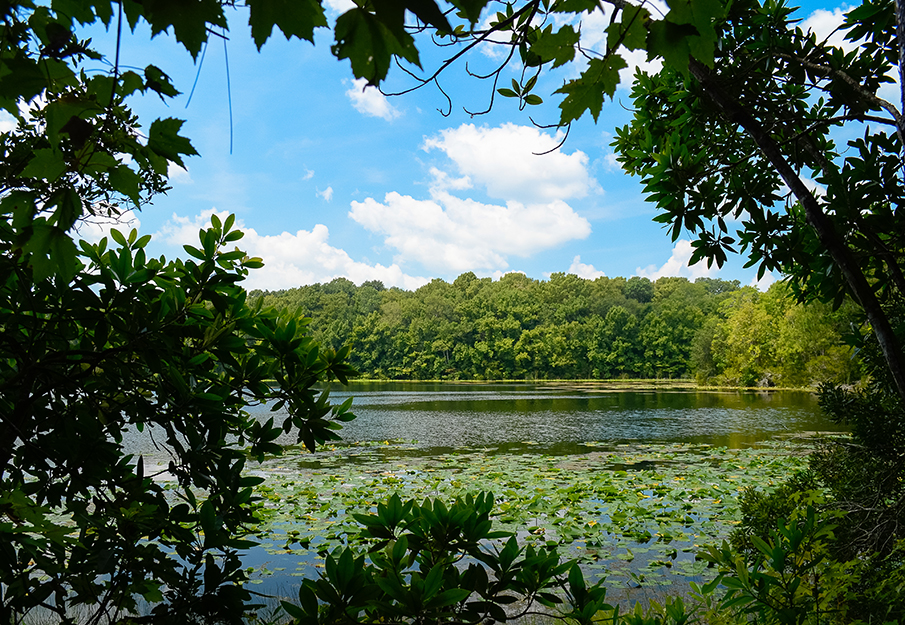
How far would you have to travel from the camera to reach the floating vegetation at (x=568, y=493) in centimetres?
536

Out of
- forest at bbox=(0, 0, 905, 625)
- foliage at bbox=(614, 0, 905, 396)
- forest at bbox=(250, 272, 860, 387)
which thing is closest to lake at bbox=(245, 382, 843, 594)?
forest at bbox=(0, 0, 905, 625)

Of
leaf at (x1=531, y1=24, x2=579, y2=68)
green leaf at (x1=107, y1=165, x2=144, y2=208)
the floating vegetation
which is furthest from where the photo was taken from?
the floating vegetation

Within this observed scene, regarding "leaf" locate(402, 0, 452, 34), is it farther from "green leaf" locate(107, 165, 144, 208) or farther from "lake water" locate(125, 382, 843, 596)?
"lake water" locate(125, 382, 843, 596)

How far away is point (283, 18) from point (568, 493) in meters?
7.41

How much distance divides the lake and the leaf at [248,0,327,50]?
16.2ft

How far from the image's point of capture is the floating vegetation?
536cm

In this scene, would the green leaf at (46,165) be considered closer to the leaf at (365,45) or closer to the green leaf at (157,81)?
the green leaf at (157,81)

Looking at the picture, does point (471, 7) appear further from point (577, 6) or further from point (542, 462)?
point (542, 462)

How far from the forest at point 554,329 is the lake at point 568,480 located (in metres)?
26.3

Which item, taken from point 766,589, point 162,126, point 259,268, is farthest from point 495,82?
point 766,589

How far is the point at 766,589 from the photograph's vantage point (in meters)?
1.62

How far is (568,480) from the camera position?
832 cm

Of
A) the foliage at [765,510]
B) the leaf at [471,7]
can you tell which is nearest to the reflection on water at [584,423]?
the foliage at [765,510]

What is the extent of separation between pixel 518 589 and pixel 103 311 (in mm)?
1457
